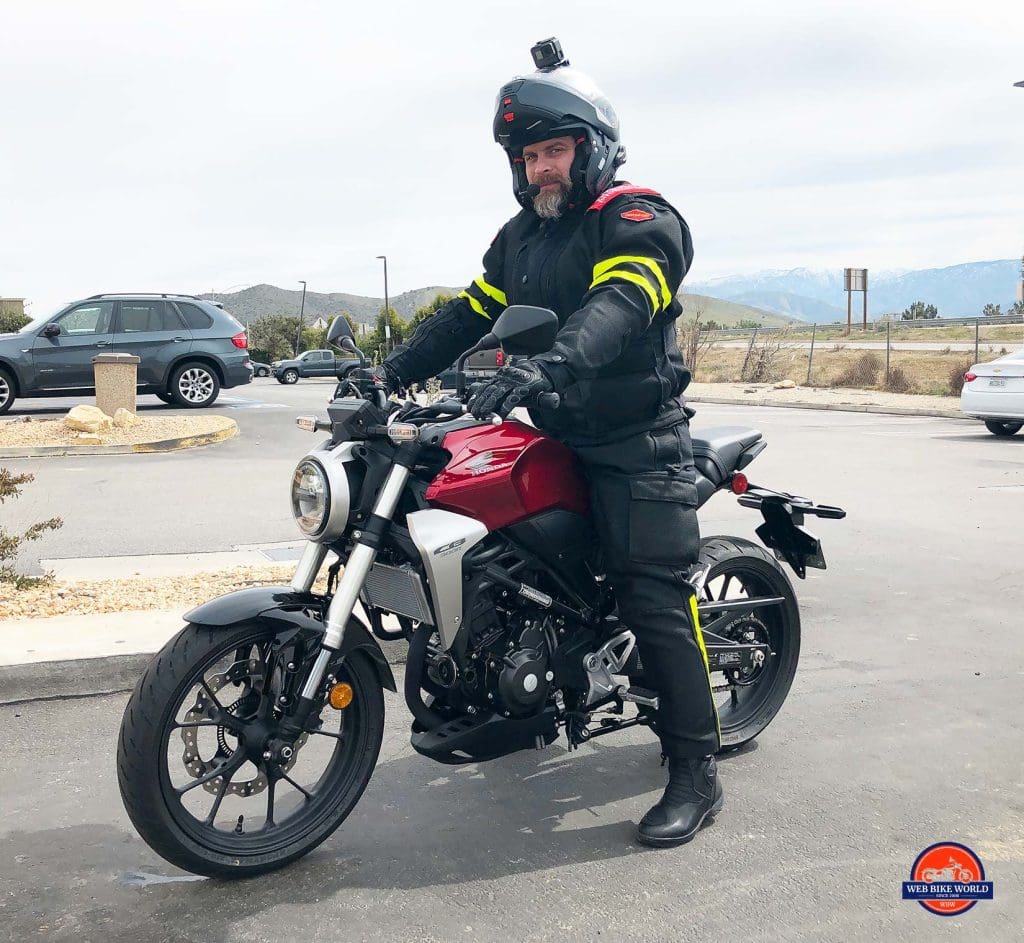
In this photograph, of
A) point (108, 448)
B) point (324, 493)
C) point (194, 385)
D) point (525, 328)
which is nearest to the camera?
point (525, 328)

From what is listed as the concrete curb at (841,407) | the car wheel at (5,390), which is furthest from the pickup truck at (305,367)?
the car wheel at (5,390)

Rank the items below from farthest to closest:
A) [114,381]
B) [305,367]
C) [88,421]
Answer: [305,367]
[114,381]
[88,421]

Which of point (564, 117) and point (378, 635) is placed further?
point (378, 635)

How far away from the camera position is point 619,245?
3268 mm

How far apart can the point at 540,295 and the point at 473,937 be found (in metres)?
1.85

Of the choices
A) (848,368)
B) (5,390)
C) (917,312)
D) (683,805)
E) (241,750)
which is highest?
(917,312)

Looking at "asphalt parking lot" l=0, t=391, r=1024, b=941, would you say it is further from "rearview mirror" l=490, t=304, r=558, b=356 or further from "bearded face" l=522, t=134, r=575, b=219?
"bearded face" l=522, t=134, r=575, b=219

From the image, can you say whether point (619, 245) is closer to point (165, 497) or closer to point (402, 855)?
point (402, 855)

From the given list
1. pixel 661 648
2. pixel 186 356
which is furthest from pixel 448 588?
pixel 186 356

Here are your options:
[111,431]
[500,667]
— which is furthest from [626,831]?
[111,431]

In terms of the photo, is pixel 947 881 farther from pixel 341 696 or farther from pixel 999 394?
pixel 999 394

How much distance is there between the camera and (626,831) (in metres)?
3.54

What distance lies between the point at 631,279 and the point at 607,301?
4.2 inches

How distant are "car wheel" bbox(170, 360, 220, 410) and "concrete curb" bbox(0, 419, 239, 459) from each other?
5218 mm
